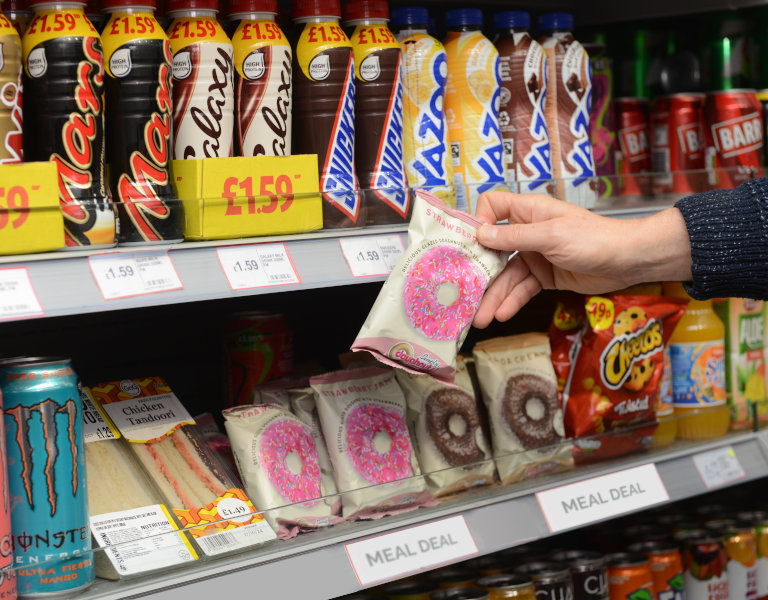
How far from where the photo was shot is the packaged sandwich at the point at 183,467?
1270 mm

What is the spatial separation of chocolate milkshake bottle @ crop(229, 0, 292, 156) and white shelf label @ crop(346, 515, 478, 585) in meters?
0.57

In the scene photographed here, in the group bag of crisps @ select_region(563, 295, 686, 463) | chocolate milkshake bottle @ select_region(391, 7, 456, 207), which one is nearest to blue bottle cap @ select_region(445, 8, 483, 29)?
chocolate milkshake bottle @ select_region(391, 7, 456, 207)

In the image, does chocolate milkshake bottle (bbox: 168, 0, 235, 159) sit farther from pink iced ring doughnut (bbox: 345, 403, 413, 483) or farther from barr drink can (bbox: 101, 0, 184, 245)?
pink iced ring doughnut (bbox: 345, 403, 413, 483)

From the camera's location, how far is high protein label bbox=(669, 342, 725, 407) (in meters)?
1.87

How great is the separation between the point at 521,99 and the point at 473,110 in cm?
13

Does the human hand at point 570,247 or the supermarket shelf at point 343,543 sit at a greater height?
the human hand at point 570,247

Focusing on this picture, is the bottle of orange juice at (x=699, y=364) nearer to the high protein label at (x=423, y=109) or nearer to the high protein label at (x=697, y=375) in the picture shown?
the high protein label at (x=697, y=375)

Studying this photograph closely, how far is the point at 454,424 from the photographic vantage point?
1.63 m

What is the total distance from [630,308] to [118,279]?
969 mm

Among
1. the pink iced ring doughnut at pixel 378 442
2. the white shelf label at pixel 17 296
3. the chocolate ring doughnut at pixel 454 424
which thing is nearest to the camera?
the white shelf label at pixel 17 296

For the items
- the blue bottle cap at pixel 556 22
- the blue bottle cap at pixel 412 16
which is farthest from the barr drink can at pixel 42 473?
the blue bottle cap at pixel 556 22

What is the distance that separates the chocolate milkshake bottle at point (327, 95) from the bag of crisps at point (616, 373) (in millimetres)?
552

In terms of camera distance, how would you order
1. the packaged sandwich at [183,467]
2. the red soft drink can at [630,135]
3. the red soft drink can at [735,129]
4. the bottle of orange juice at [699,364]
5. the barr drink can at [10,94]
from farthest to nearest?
the red soft drink can at [630,135], the red soft drink can at [735,129], the bottle of orange juice at [699,364], the packaged sandwich at [183,467], the barr drink can at [10,94]

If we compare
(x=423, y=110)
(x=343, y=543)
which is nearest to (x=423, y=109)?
(x=423, y=110)
